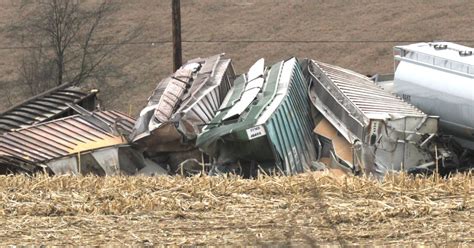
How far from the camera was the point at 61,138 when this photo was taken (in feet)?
44.4

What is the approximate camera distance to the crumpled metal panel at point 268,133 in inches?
446

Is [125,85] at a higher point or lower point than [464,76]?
lower

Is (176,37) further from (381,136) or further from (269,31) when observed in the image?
(269,31)

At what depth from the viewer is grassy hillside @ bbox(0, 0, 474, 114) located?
34.3m

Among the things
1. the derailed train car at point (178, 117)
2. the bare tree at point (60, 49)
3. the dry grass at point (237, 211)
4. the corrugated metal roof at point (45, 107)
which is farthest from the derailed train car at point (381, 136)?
the bare tree at point (60, 49)

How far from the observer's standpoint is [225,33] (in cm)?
4075

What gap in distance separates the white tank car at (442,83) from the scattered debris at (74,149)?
4.81m

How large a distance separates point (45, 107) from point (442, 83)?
27.9 feet

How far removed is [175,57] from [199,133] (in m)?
10.1

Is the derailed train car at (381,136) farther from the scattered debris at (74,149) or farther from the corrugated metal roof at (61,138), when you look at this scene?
the corrugated metal roof at (61,138)

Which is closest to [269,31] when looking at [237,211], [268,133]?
[268,133]

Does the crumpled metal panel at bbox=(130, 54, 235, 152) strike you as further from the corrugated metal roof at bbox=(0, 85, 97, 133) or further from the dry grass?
the dry grass

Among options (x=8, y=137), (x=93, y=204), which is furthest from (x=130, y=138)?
(x=93, y=204)

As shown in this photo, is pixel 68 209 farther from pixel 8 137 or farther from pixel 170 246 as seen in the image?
pixel 8 137
